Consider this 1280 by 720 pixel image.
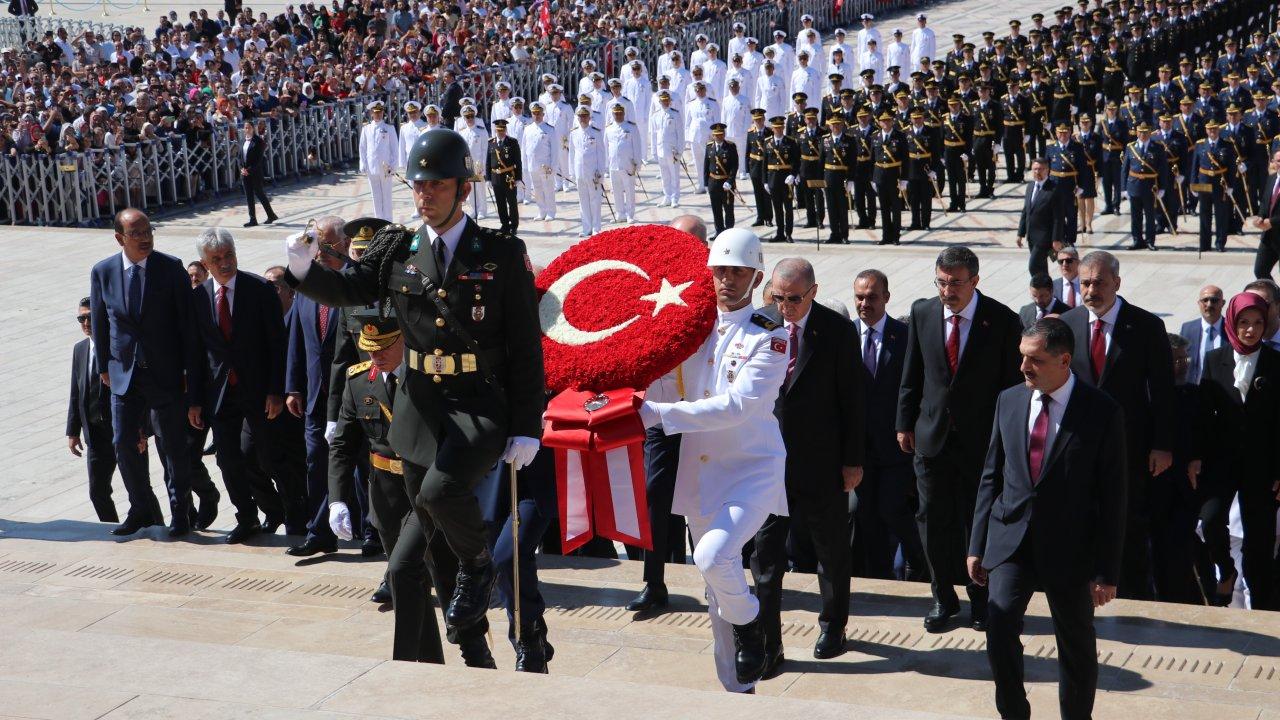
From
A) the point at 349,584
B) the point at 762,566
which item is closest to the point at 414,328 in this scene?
the point at 762,566

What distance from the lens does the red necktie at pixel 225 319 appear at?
8164 mm

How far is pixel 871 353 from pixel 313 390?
2739 mm

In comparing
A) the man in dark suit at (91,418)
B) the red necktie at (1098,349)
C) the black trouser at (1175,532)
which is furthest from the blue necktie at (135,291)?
the black trouser at (1175,532)

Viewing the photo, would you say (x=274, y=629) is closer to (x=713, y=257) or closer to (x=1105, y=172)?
(x=713, y=257)

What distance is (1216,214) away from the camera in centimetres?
1709

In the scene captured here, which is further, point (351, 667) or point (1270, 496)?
point (1270, 496)

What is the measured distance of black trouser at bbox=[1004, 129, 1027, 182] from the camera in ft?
71.8

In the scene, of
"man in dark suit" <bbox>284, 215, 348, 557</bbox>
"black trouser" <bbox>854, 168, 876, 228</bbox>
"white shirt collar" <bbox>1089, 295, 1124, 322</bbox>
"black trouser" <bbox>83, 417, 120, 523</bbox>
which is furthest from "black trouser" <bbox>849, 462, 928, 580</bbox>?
"black trouser" <bbox>854, 168, 876, 228</bbox>

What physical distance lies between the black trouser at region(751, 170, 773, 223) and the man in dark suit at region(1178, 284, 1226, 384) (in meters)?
11.5

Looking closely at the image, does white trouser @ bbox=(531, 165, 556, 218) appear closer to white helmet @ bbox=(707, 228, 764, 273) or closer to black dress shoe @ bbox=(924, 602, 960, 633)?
black dress shoe @ bbox=(924, 602, 960, 633)

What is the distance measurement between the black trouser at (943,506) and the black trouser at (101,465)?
16.6 feet

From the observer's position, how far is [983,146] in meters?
21.1

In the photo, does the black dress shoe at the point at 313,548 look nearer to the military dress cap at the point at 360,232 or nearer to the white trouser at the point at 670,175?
the military dress cap at the point at 360,232

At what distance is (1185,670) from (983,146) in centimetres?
1614
